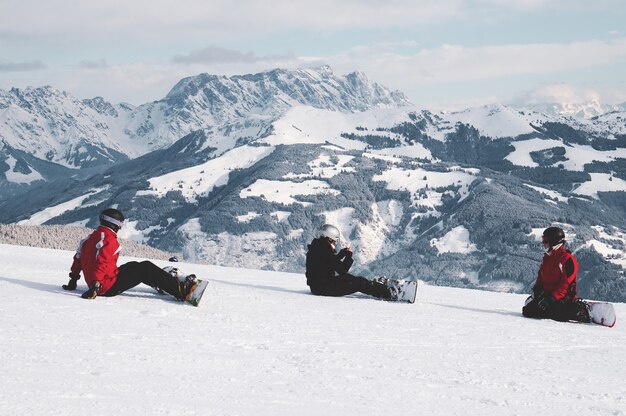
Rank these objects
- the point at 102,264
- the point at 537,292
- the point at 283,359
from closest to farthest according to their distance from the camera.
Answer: the point at 283,359, the point at 102,264, the point at 537,292

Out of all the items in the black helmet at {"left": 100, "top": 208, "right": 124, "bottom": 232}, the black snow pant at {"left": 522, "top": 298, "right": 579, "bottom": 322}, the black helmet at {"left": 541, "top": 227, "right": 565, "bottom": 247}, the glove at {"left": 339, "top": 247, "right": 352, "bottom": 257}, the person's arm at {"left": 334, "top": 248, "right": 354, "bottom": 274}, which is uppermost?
the black helmet at {"left": 541, "top": 227, "right": 565, "bottom": 247}

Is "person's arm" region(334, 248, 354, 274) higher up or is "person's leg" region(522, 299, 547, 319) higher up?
"person's arm" region(334, 248, 354, 274)

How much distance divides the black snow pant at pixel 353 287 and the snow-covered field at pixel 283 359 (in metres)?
1.51

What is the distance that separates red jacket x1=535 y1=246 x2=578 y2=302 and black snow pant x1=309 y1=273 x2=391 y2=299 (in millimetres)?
3474

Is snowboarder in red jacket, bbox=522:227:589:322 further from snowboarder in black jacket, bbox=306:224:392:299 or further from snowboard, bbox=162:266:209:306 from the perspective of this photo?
snowboard, bbox=162:266:209:306

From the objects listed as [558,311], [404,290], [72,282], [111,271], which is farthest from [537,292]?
[72,282]

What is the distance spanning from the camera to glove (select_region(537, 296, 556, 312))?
14.8 m

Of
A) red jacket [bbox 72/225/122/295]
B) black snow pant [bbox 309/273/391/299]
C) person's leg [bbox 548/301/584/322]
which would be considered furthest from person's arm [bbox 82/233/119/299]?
person's leg [bbox 548/301/584/322]

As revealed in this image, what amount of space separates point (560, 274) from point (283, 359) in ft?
25.8

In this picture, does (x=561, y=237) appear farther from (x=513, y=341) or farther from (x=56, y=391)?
(x=56, y=391)

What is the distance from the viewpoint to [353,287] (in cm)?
1638

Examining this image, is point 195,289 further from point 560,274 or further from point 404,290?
point 560,274

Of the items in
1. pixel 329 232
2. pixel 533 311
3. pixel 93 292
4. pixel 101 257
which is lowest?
pixel 93 292

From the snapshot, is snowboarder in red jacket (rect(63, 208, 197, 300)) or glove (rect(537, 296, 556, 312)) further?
glove (rect(537, 296, 556, 312))
